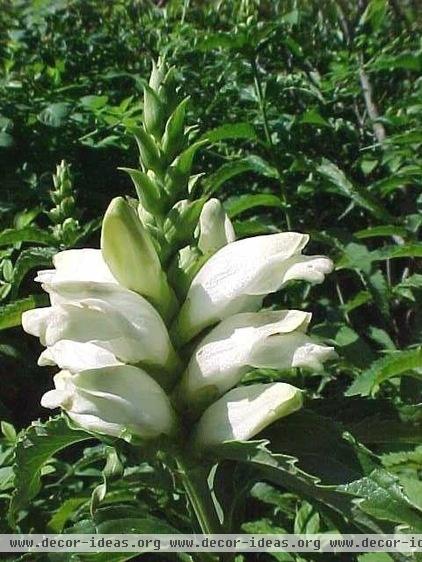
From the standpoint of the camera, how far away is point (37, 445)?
1.11 metres

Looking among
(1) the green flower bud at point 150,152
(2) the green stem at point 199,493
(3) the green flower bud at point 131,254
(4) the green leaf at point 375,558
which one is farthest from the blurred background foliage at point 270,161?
(1) the green flower bud at point 150,152

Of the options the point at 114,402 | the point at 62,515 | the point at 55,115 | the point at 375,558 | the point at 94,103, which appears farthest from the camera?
the point at 94,103

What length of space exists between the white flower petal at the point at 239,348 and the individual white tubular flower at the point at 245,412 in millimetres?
33

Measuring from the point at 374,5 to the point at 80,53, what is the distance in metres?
1.17

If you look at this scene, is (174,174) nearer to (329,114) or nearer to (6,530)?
(6,530)

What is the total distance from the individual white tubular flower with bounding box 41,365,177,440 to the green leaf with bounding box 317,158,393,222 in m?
1.06

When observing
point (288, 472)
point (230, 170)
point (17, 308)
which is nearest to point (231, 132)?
point (230, 170)

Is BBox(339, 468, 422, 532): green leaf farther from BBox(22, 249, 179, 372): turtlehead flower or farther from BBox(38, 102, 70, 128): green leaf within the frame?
BBox(38, 102, 70, 128): green leaf

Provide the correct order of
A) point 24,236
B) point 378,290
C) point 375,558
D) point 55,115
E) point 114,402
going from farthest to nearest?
point 55,115 < point 378,290 < point 24,236 < point 375,558 < point 114,402

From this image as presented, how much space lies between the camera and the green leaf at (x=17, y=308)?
154 cm

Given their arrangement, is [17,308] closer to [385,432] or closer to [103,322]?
[103,322]

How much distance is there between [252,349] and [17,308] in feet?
2.06

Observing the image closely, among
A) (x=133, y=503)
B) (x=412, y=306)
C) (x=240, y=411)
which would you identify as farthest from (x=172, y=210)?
(x=412, y=306)

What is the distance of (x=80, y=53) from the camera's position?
3.14 m
